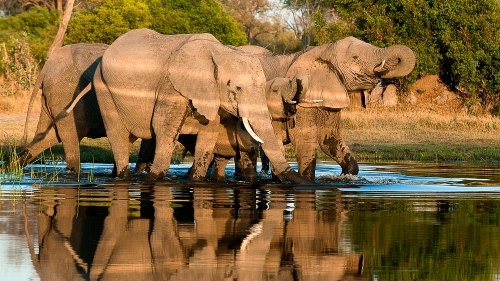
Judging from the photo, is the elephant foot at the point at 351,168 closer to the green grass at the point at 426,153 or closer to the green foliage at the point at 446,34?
the green grass at the point at 426,153

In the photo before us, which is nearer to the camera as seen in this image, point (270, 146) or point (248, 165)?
point (270, 146)

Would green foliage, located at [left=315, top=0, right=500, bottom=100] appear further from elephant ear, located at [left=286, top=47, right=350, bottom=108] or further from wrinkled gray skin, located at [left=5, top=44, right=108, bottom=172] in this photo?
elephant ear, located at [left=286, top=47, right=350, bottom=108]

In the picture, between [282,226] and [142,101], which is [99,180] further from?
[282,226]

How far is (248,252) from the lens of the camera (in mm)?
6973

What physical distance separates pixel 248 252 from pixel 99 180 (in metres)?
6.54

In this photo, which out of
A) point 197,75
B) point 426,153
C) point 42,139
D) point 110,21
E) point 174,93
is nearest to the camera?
point 197,75

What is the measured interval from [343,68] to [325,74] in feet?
0.87

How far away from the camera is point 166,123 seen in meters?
12.8

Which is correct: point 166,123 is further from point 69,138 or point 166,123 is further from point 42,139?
point 42,139

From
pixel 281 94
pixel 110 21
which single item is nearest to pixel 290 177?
pixel 281 94

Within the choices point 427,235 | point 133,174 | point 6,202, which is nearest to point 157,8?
point 133,174

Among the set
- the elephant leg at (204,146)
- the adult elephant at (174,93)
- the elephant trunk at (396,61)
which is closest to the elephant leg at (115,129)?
the adult elephant at (174,93)

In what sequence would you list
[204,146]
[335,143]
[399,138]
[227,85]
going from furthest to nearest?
[399,138], [335,143], [204,146], [227,85]

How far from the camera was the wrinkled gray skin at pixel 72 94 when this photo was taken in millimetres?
14773
